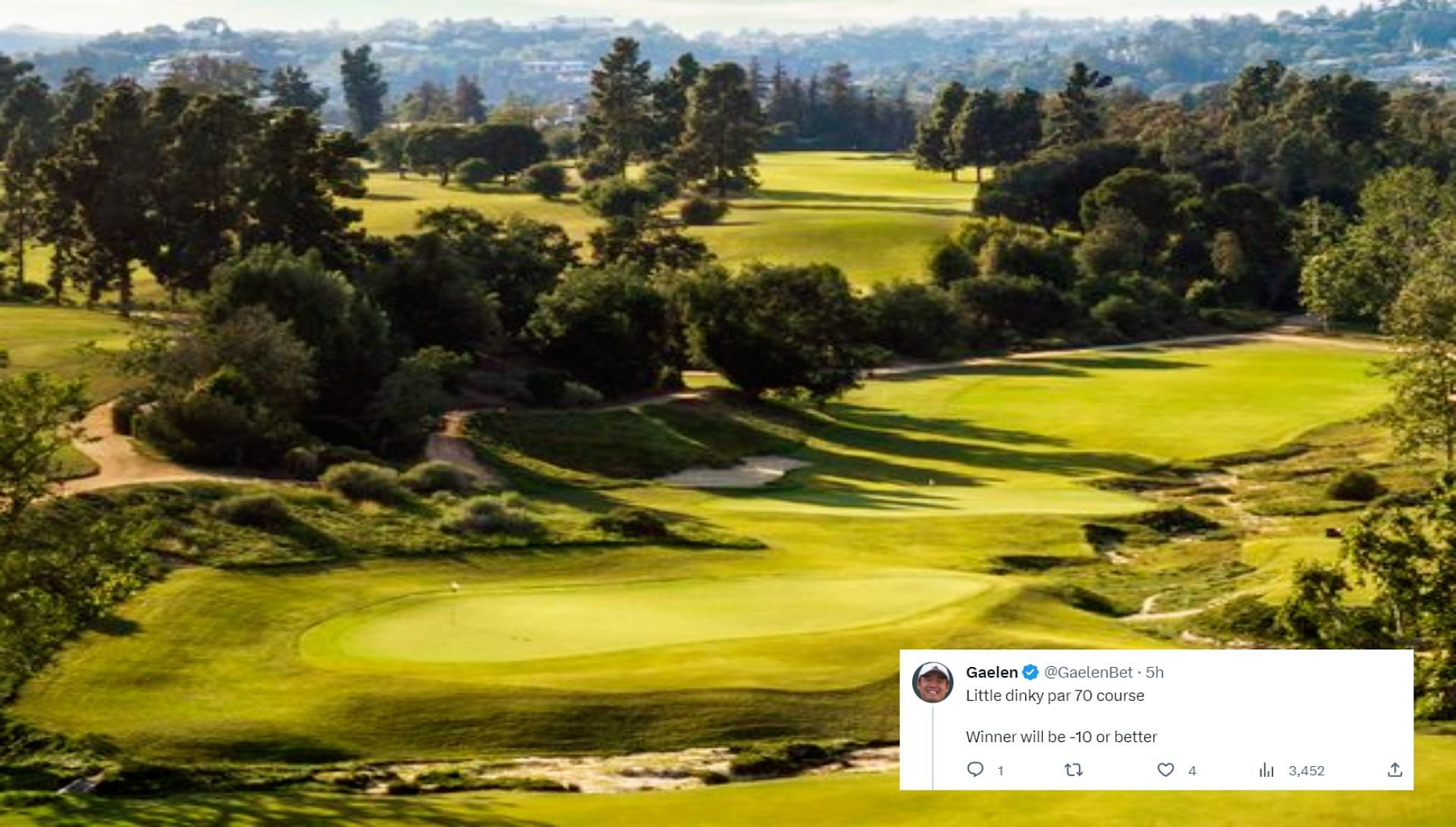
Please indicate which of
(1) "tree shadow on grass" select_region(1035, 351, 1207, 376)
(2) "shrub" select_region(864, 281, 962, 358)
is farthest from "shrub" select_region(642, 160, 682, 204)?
(1) "tree shadow on grass" select_region(1035, 351, 1207, 376)

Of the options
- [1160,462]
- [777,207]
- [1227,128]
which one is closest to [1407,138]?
[1227,128]

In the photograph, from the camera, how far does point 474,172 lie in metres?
181

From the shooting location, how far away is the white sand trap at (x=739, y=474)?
74.7 meters

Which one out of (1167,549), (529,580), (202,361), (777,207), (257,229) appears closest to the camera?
(529,580)

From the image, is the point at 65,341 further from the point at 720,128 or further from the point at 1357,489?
the point at 720,128

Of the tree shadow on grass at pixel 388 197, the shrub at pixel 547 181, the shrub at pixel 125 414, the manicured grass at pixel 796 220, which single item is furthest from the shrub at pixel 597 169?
the shrub at pixel 125 414

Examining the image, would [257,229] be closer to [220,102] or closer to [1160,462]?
[220,102]

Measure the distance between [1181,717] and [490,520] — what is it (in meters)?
35.8

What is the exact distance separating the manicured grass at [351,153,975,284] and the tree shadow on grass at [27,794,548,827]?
367ft

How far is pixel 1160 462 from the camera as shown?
83.3 m

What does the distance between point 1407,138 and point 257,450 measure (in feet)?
516

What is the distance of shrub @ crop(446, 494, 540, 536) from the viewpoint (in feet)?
181

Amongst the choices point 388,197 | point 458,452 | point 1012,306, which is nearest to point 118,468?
point 458,452

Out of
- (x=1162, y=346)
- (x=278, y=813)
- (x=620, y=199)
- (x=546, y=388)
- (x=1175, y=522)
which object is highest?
(x=620, y=199)
